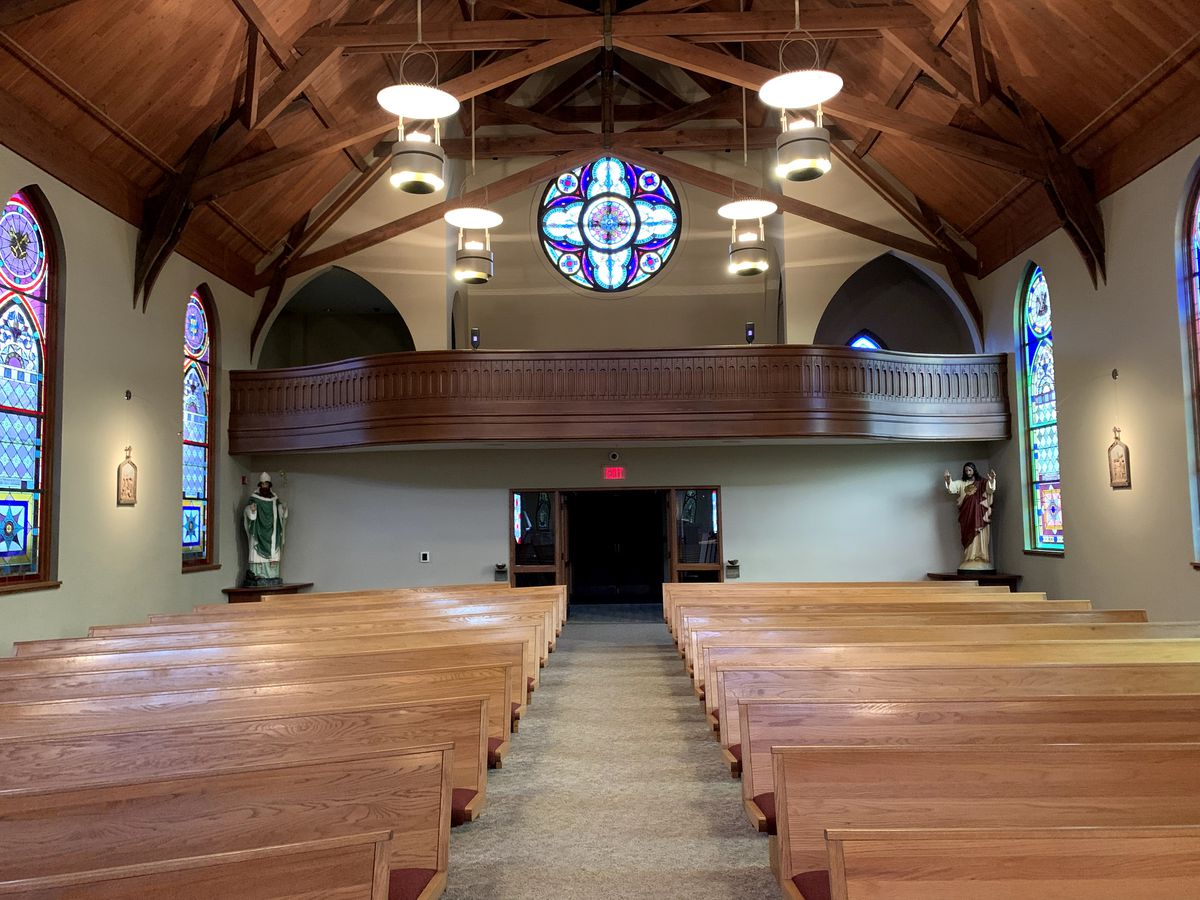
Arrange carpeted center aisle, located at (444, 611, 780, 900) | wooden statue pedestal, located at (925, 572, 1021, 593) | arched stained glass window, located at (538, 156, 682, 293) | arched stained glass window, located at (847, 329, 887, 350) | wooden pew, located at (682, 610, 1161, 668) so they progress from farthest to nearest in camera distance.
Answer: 1. arched stained glass window, located at (847, 329, 887, 350)
2. arched stained glass window, located at (538, 156, 682, 293)
3. wooden statue pedestal, located at (925, 572, 1021, 593)
4. wooden pew, located at (682, 610, 1161, 668)
5. carpeted center aisle, located at (444, 611, 780, 900)

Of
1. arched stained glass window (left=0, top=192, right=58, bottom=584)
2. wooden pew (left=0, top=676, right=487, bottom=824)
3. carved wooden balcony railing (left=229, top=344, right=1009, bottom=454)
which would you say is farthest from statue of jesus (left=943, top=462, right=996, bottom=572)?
arched stained glass window (left=0, top=192, right=58, bottom=584)

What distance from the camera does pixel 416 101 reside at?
5828 mm

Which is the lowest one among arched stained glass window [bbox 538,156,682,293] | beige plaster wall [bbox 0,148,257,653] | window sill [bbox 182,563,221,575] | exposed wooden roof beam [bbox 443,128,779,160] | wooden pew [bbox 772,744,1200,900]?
wooden pew [bbox 772,744,1200,900]

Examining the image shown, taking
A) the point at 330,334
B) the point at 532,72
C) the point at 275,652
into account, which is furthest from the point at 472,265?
the point at 330,334

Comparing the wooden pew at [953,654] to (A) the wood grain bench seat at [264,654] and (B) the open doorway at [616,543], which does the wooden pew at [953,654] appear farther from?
(B) the open doorway at [616,543]

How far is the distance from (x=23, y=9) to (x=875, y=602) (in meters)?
7.45

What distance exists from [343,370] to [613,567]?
23.3ft

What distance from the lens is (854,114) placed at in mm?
9562

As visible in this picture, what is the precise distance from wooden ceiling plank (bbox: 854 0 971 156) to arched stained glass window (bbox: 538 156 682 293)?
9.94 ft

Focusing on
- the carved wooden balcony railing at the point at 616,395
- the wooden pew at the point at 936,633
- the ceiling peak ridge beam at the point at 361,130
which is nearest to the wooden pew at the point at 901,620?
the wooden pew at the point at 936,633

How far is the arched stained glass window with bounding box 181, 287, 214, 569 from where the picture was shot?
1088cm

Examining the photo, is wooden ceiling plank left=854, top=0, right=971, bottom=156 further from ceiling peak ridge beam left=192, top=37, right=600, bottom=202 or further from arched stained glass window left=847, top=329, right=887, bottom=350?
ceiling peak ridge beam left=192, top=37, right=600, bottom=202

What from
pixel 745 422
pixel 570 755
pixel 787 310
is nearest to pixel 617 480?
pixel 745 422

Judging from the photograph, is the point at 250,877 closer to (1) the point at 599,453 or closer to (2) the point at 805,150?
(2) the point at 805,150
